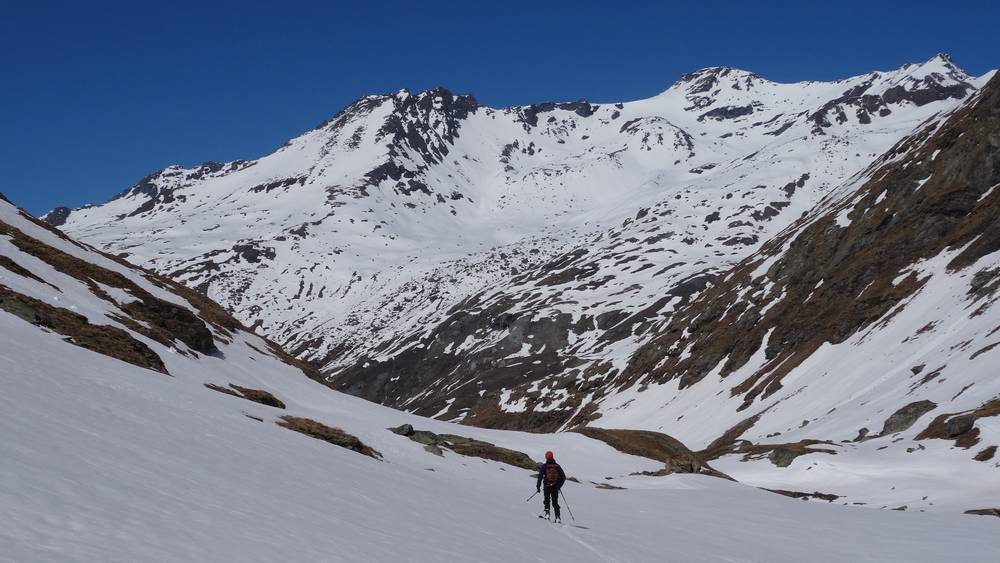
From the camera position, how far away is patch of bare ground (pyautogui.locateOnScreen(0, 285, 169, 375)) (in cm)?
3048

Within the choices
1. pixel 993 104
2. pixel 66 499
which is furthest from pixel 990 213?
pixel 66 499

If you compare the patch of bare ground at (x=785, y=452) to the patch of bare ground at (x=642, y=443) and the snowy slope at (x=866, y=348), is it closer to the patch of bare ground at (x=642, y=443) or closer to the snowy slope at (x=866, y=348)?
the snowy slope at (x=866, y=348)

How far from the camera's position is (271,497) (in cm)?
1422

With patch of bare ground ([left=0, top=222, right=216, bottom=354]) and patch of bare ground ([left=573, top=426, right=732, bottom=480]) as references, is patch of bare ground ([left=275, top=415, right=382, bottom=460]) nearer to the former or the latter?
patch of bare ground ([left=0, top=222, right=216, bottom=354])

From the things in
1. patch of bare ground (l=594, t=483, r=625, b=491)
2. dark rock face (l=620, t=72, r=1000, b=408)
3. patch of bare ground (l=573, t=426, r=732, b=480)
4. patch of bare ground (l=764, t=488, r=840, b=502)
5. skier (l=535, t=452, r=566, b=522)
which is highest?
dark rock face (l=620, t=72, r=1000, b=408)

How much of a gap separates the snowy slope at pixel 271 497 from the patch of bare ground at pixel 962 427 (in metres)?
14.9

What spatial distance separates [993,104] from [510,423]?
91870mm

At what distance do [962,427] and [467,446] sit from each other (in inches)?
1127

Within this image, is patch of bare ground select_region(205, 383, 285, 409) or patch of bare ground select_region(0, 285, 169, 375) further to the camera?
patch of bare ground select_region(205, 383, 285, 409)

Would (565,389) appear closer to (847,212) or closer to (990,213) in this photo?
(847,212)

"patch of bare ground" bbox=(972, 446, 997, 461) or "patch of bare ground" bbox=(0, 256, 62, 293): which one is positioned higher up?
"patch of bare ground" bbox=(972, 446, 997, 461)

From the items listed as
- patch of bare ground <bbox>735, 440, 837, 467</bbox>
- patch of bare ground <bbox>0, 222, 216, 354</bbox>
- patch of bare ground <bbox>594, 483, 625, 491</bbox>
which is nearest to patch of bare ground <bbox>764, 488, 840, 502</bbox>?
patch of bare ground <bbox>735, 440, 837, 467</bbox>

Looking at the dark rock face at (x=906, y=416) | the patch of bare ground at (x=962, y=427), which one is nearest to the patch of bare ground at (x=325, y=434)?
the patch of bare ground at (x=962, y=427)

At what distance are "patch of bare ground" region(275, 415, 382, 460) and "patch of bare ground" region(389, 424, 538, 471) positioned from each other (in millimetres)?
7318
